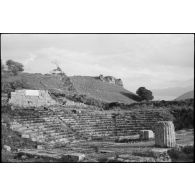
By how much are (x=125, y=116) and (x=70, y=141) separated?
2433mm

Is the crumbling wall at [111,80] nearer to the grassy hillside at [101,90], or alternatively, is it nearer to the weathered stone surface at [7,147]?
the grassy hillside at [101,90]

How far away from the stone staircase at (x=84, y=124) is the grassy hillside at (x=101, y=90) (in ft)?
2.30

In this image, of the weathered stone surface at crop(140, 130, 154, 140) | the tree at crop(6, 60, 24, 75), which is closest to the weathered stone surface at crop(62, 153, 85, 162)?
the tree at crop(6, 60, 24, 75)

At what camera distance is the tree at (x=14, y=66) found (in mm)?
14945

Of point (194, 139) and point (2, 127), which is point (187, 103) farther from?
point (2, 127)

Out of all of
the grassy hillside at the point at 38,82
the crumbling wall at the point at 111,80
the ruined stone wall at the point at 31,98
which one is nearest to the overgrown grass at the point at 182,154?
the crumbling wall at the point at 111,80

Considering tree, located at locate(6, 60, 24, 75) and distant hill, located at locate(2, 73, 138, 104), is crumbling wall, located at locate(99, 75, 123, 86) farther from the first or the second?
tree, located at locate(6, 60, 24, 75)

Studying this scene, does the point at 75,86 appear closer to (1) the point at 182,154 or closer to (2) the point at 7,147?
(2) the point at 7,147

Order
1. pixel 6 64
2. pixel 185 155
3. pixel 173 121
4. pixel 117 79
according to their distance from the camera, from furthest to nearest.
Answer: pixel 173 121 < pixel 117 79 < pixel 6 64 < pixel 185 155

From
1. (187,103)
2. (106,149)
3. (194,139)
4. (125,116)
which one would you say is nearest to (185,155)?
(194,139)

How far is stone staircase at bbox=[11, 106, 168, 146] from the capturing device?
1709cm

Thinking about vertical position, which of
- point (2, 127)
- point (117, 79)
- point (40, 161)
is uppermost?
point (117, 79)

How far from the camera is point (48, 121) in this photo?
1797cm

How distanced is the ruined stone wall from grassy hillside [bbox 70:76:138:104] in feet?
4.65
